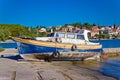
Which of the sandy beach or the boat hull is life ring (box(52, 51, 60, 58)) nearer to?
the boat hull

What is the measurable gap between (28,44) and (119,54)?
50.7 ft

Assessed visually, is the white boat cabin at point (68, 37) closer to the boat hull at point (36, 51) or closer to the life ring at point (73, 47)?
the life ring at point (73, 47)

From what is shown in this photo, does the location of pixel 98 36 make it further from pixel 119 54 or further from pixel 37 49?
pixel 37 49

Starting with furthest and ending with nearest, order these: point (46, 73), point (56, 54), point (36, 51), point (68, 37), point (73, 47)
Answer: point (68, 37) < point (73, 47) < point (56, 54) < point (36, 51) < point (46, 73)

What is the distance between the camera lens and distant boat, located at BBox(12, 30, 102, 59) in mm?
30625

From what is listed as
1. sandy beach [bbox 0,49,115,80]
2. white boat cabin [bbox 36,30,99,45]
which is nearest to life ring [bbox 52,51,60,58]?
white boat cabin [bbox 36,30,99,45]

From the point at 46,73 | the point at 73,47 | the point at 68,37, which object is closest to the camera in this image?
the point at 46,73

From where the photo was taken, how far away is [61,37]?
33.2 meters

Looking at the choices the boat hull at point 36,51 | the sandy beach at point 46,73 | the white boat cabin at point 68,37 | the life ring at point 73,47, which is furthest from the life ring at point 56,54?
the sandy beach at point 46,73

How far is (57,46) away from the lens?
3138 cm

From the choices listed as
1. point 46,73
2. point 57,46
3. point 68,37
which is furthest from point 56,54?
point 46,73

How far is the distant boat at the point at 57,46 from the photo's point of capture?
30625 mm

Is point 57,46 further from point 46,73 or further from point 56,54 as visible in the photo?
point 46,73

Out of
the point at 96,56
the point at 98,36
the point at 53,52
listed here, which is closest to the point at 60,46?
the point at 53,52
